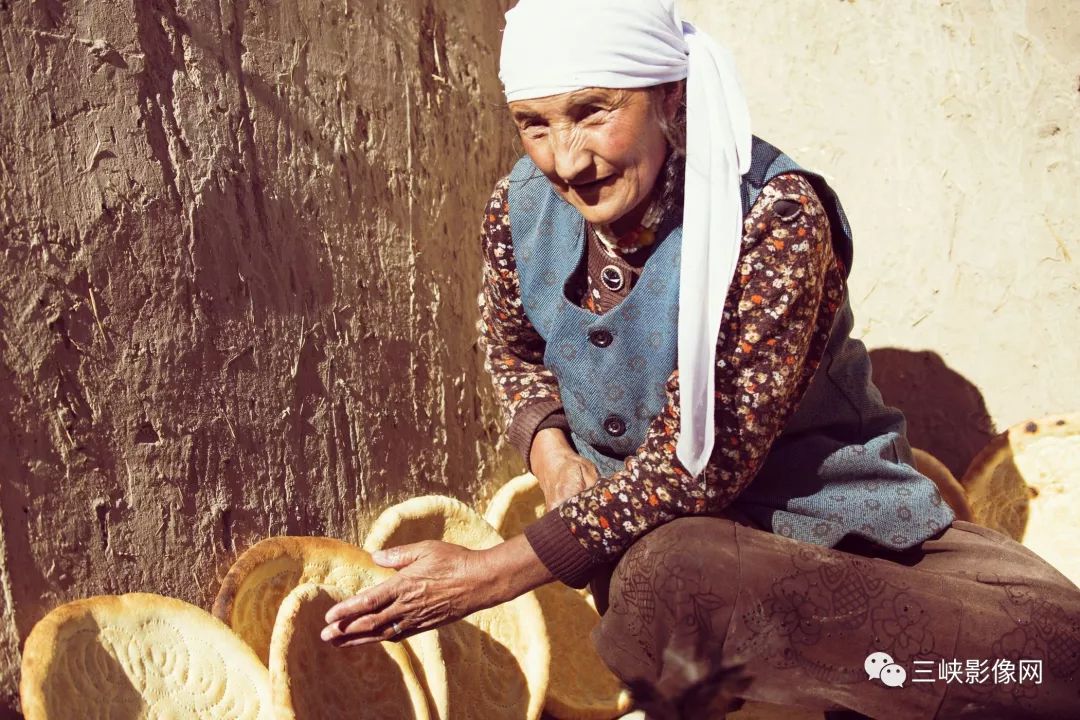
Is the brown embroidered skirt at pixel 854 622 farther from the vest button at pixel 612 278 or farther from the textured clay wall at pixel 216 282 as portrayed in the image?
the textured clay wall at pixel 216 282

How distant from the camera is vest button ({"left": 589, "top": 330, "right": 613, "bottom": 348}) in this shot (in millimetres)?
2258

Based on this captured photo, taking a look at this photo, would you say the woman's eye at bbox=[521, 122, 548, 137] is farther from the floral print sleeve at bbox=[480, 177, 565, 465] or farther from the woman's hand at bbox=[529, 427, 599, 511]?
the woman's hand at bbox=[529, 427, 599, 511]

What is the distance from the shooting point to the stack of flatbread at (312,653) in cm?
198

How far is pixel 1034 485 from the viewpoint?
10.9 ft

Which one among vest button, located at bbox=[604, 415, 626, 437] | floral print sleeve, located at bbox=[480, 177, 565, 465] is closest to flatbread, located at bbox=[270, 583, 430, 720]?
floral print sleeve, located at bbox=[480, 177, 565, 465]

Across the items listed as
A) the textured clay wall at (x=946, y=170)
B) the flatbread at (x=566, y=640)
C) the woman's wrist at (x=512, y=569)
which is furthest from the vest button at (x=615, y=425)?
the textured clay wall at (x=946, y=170)

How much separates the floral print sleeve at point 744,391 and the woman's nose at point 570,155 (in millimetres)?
324

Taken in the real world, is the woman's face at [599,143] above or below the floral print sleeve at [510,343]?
above

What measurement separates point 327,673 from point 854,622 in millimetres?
1081

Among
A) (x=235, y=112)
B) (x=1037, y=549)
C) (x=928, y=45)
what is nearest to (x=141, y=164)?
(x=235, y=112)

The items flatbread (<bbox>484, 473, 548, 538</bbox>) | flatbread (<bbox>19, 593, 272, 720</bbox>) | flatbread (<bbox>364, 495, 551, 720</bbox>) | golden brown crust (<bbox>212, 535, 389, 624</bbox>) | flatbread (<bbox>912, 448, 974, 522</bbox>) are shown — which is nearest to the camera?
flatbread (<bbox>19, 593, 272, 720</bbox>)

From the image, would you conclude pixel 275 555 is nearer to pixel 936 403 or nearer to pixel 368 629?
pixel 368 629

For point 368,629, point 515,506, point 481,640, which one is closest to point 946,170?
point 515,506

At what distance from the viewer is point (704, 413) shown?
203 cm
